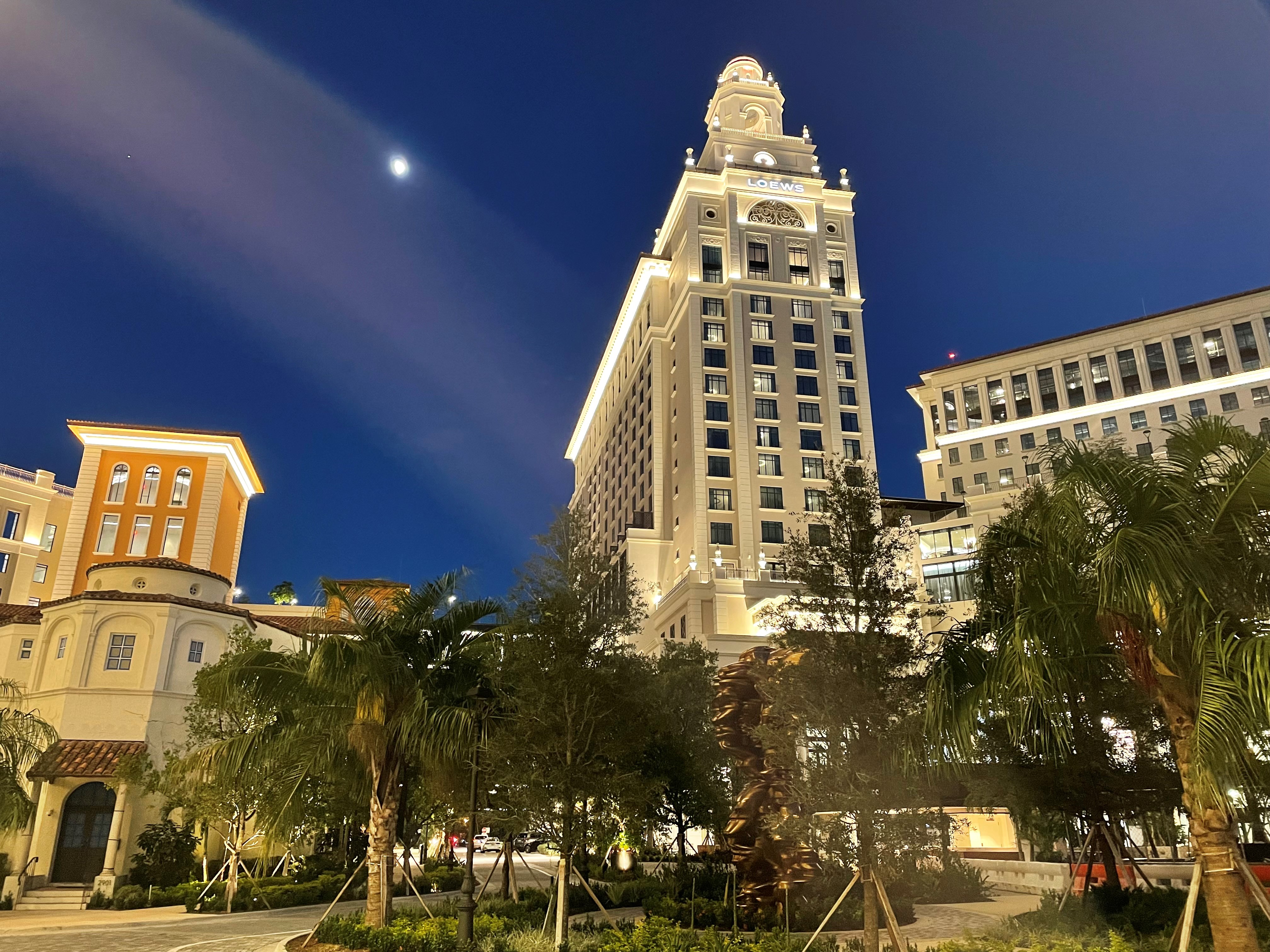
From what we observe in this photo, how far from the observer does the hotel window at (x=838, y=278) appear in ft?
268

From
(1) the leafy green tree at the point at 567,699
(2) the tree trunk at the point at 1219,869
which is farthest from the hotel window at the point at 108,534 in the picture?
(2) the tree trunk at the point at 1219,869

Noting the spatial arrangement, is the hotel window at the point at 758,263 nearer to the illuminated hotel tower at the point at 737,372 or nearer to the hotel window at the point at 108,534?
the illuminated hotel tower at the point at 737,372

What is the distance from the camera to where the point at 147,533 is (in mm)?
54625

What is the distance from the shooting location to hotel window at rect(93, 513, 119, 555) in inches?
A: 2120

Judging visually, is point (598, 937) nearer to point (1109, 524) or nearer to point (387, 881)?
point (387, 881)

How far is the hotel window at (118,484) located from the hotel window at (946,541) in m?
63.6

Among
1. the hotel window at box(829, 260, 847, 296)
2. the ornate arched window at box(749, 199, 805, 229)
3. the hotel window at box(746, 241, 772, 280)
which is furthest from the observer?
the ornate arched window at box(749, 199, 805, 229)

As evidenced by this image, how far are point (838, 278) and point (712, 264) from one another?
12.4 m

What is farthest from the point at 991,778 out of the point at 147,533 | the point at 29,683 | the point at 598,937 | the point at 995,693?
the point at 147,533

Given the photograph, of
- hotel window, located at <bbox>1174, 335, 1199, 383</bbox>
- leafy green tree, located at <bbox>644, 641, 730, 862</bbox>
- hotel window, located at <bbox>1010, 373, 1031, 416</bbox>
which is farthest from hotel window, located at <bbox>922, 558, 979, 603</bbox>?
leafy green tree, located at <bbox>644, 641, 730, 862</bbox>

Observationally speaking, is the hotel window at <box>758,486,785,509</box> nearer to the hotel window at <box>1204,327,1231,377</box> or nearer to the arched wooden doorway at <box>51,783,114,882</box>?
the hotel window at <box>1204,327,1231,377</box>

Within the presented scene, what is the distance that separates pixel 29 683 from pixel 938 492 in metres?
86.8

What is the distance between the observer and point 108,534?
54.2m

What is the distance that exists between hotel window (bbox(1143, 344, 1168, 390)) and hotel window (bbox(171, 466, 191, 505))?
81.8 meters
